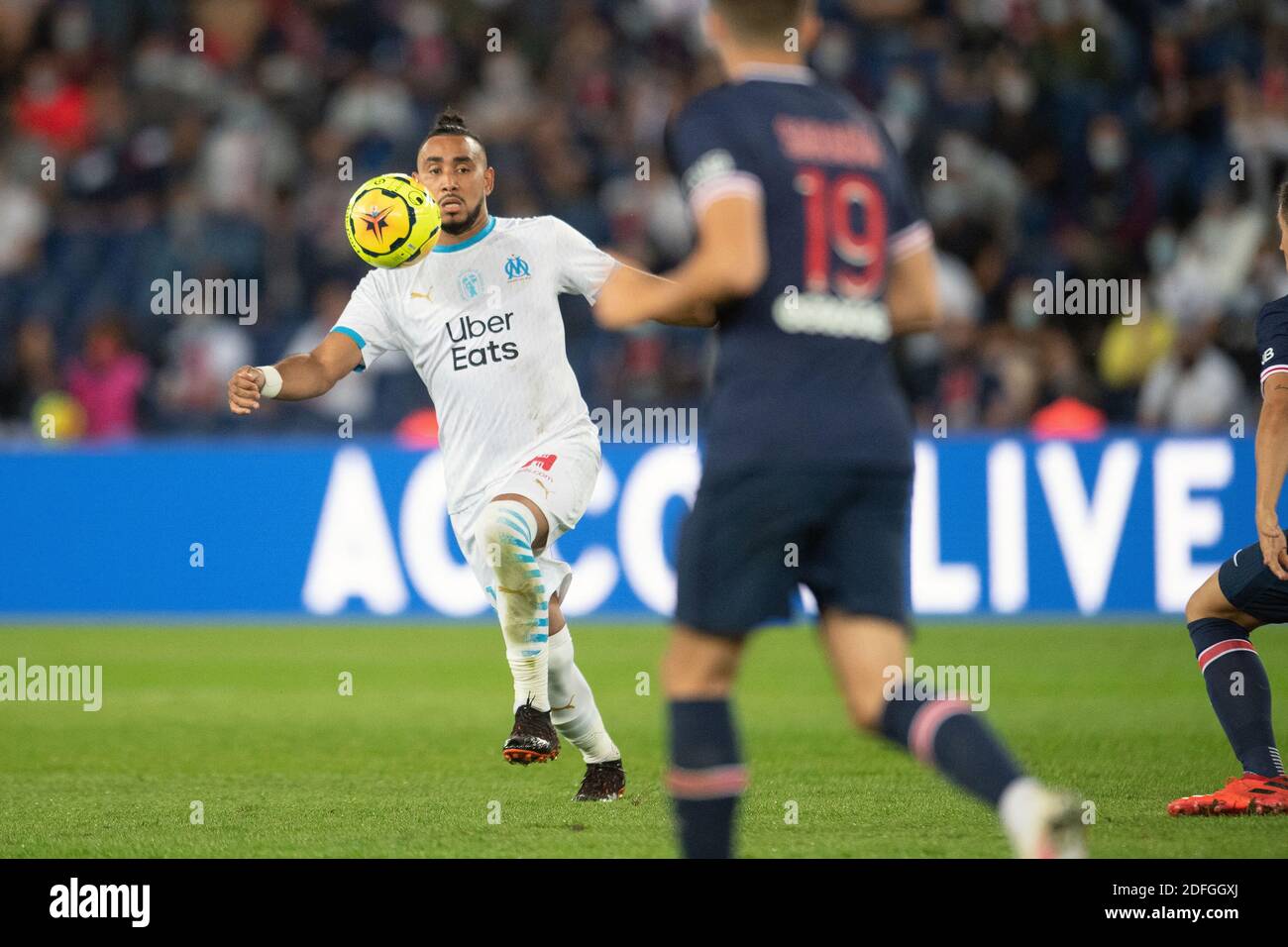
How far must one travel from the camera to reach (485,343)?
773 cm

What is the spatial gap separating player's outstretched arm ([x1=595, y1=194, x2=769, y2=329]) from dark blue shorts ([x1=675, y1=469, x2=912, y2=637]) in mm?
442

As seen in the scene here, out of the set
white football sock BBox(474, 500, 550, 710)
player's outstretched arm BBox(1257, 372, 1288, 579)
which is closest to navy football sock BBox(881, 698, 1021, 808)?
player's outstretched arm BBox(1257, 372, 1288, 579)

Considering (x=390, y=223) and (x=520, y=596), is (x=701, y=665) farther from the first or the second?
(x=390, y=223)

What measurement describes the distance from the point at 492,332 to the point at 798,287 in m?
3.29

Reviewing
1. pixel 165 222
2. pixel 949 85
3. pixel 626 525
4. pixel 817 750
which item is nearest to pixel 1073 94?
pixel 949 85

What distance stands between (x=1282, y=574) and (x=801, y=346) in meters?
2.99

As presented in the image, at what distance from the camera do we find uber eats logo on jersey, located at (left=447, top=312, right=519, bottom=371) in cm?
772

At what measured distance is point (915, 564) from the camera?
45.9ft

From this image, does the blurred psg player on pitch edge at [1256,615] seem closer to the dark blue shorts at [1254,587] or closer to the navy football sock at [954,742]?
the dark blue shorts at [1254,587]

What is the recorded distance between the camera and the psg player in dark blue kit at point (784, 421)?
15.0 ft

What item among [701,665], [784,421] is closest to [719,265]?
[784,421]

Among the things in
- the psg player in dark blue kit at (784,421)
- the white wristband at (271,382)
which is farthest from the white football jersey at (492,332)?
the psg player in dark blue kit at (784,421)

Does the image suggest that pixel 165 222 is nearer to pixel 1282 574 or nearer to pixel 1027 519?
pixel 1027 519

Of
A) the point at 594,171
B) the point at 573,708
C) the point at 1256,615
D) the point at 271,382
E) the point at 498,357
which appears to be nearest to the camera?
the point at 271,382
